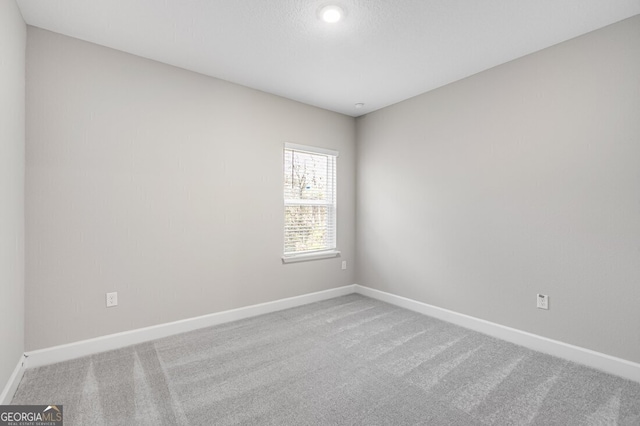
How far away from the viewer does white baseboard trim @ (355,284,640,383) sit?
87.6 inches

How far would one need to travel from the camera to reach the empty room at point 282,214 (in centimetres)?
200

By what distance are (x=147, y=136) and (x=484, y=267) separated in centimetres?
340

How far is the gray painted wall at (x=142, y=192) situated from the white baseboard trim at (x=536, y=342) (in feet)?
5.25

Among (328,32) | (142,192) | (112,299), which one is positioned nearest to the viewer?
(328,32)

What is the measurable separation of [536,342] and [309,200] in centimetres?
272

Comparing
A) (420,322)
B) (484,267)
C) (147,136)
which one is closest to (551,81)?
(484,267)

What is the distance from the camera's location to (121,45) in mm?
2584

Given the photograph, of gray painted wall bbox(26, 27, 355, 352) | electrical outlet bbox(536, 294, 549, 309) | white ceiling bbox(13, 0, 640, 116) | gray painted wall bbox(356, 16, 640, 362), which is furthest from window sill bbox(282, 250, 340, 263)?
electrical outlet bbox(536, 294, 549, 309)

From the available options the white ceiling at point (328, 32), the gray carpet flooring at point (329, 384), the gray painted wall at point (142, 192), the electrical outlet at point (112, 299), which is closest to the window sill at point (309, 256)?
the gray painted wall at point (142, 192)

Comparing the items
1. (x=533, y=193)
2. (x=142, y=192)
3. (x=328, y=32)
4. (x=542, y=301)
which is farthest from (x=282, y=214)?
(x=542, y=301)

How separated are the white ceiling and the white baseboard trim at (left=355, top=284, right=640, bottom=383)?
2.45 metres

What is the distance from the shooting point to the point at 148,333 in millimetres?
2789

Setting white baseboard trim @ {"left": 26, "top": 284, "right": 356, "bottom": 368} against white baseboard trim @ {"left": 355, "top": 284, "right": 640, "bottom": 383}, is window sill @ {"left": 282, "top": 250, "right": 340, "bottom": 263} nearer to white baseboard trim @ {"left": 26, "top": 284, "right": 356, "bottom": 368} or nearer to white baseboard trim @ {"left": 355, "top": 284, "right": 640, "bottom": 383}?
white baseboard trim @ {"left": 26, "top": 284, "right": 356, "bottom": 368}

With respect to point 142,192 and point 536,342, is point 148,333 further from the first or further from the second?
point 536,342
